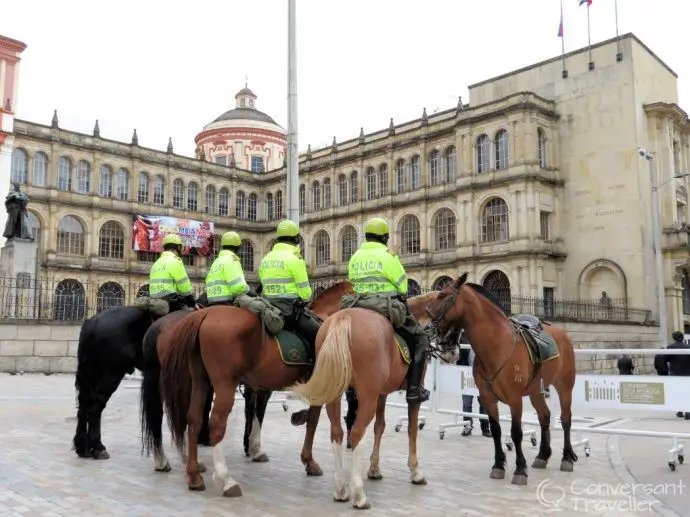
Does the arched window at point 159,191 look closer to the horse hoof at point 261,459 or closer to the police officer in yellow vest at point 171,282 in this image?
the police officer in yellow vest at point 171,282

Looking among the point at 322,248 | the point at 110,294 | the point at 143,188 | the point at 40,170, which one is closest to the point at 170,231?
the point at 143,188

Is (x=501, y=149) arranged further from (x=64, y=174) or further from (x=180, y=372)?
(x=180, y=372)

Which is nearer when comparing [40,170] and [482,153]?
[482,153]

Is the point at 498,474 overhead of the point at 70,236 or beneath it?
beneath

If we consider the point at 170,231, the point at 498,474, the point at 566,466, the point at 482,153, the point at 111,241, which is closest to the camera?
the point at 498,474

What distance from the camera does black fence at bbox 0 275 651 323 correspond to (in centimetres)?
1803

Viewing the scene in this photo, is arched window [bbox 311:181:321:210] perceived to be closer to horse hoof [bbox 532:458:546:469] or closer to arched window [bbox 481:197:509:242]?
arched window [bbox 481:197:509:242]

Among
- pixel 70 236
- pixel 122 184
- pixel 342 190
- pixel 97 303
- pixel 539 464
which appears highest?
pixel 122 184

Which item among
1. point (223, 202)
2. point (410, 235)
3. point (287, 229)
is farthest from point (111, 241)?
point (287, 229)

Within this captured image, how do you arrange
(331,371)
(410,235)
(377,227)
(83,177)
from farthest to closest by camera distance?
1. (83,177)
2. (410,235)
3. (377,227)
4. (331,371)

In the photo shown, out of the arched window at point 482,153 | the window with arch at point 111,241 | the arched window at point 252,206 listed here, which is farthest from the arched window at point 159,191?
the arched window at point 482,153

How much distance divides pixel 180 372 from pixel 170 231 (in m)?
42.3

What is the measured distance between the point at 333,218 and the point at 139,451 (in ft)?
128

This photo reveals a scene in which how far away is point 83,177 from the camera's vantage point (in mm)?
44156
